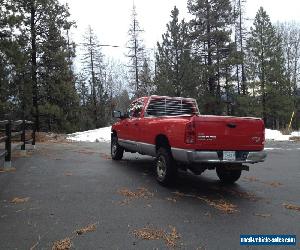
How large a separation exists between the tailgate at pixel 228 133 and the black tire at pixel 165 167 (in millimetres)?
964

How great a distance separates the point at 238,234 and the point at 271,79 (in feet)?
149

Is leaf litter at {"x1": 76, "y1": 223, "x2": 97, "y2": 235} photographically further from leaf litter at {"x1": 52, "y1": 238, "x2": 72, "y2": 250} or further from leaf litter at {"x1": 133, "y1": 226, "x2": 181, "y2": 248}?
leaf litter at {"x1": 133, "y1": 226, "x2": 181, "y2": 248}

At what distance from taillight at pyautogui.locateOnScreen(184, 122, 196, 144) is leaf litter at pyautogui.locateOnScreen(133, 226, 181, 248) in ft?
7.98

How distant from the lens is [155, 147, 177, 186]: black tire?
8578 mm

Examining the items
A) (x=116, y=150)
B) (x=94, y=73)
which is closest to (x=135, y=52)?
(x=94, y=73)

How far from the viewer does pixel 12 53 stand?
19359mm

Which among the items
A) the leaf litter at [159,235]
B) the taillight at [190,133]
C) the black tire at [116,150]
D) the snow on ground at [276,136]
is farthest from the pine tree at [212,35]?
the leaf litter at [159,235]

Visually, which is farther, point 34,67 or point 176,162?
point 34,67

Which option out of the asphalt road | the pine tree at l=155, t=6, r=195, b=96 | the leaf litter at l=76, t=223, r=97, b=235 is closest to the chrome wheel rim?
the asphalt road

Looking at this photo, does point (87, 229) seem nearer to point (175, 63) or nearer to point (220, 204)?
point (220, 204)

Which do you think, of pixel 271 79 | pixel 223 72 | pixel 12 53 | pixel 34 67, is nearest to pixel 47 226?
pixel 12 53

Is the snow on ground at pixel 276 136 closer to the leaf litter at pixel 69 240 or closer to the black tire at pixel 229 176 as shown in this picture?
the black tire at pixel 229 176

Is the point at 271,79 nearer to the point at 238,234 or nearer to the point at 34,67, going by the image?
the point at 34,67

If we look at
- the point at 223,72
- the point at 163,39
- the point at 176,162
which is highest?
the point at 163,39
